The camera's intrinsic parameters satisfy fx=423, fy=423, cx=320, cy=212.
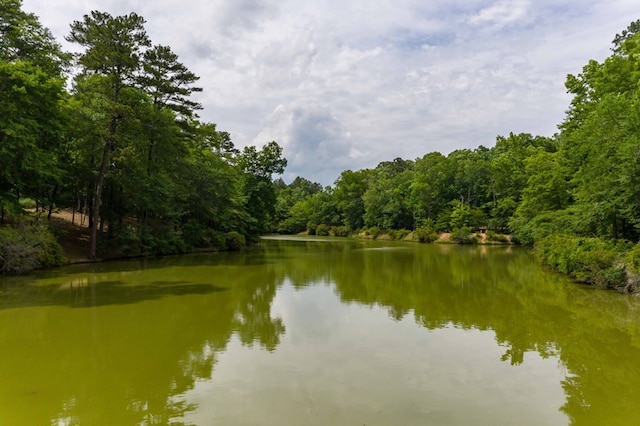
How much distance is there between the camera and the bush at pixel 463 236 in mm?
48188

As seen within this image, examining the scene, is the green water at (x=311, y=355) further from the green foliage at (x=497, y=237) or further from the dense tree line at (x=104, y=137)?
the green foliage at (x=497, y=237)

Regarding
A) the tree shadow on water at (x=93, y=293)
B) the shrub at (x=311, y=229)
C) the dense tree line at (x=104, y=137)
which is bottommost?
the tree shadow on water at (x=93, y=293)

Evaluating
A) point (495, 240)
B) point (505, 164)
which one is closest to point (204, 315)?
point (495, 240)

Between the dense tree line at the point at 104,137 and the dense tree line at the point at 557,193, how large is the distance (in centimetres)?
2104

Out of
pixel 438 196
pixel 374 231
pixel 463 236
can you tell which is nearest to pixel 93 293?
pixel 463 236

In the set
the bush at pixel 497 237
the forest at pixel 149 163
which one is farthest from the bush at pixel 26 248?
the bush at pixel 497 237

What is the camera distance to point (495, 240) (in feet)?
155

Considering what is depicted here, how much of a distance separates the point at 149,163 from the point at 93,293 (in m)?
14.2

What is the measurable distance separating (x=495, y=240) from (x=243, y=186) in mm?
28360

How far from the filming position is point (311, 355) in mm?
7379

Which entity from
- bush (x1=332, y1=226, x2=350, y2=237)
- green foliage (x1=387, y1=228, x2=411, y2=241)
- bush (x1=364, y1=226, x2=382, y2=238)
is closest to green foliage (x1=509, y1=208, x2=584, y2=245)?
green foliage (x1=387, y1=228, x2=411, y2=241)

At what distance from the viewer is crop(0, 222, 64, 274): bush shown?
51.2ft

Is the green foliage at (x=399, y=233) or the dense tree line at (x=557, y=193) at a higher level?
A: the dense tree line at (x=557, y=193)

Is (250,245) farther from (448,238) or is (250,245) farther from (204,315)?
(204,315)
